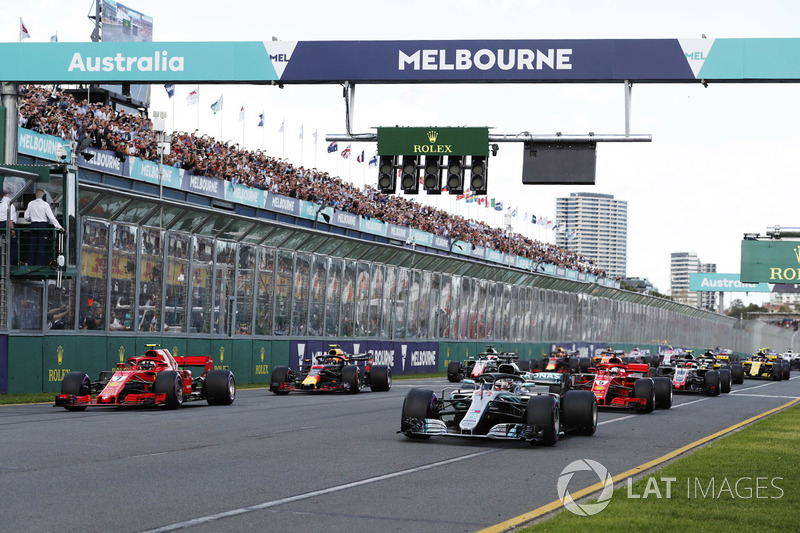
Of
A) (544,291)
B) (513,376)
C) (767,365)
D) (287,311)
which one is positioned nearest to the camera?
(513,376)

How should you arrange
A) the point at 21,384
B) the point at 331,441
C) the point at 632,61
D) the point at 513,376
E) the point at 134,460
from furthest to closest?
the point at 21,384, the point at 632,61, the point at 513,376, the point at 331,441, the point at 134,460

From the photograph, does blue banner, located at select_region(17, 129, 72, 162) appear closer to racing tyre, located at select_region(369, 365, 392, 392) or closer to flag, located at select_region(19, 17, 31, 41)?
flag, located at select_region(19, 17, 31, 41)

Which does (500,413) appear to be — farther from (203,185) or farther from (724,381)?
(203,185)

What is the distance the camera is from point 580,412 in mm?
15609

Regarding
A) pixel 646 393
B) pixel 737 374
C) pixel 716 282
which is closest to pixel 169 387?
pixel 646 393

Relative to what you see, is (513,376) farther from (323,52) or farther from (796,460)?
(323,52)

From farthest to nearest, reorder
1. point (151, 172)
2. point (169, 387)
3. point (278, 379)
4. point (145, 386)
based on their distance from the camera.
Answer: point (151, 172) → point (278, 379) → point (145, 386) → point (169, 387)

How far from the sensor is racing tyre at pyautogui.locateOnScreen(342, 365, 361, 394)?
2617 cm

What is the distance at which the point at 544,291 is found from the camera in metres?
59.8

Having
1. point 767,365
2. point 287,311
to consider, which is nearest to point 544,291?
point 767,365

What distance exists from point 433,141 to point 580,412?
26.7 ft

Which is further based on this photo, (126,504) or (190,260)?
(190,260)

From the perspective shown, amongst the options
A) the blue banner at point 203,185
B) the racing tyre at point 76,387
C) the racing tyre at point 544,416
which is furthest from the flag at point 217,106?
the racing tyre at point 544,416

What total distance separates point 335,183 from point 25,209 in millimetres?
27226
